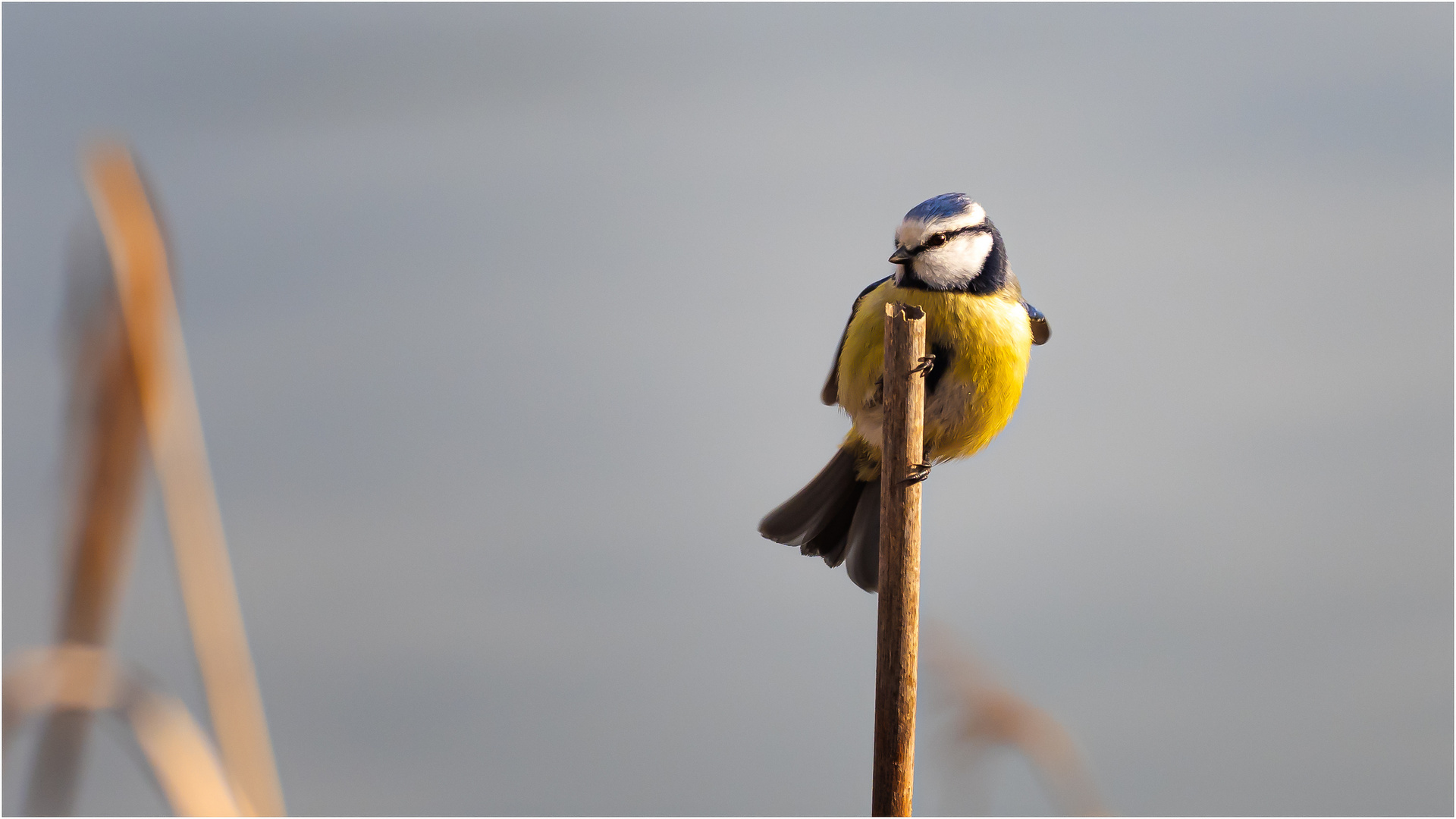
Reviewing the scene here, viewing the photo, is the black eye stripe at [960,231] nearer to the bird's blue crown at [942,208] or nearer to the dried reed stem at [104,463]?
the bird's blue crown at [942,208]

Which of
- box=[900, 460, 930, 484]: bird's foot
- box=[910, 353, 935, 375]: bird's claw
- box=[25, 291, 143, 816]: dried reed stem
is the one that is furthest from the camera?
box=[910, 353, 935, 375]: bird's claw

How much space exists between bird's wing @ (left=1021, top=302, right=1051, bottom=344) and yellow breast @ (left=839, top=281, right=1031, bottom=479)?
0.54ft

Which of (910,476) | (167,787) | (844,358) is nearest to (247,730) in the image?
(167,787)

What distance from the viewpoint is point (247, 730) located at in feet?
3.96

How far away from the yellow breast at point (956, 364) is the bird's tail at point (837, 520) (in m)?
0.24

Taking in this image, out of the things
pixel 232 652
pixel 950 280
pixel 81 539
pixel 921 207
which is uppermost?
pixel 921 207

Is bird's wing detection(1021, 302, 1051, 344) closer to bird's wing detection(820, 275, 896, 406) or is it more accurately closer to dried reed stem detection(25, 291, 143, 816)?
bird's wing detection(820, 275, 896, 406)

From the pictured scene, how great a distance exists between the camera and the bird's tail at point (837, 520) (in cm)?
345

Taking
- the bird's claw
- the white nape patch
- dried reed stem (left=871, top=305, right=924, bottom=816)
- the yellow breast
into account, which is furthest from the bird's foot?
the white nape patch

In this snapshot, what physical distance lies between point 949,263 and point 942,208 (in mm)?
157

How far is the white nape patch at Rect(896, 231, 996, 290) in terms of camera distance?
3111mm

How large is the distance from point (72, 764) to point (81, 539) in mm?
291

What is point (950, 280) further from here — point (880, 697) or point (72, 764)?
point (72, 764)

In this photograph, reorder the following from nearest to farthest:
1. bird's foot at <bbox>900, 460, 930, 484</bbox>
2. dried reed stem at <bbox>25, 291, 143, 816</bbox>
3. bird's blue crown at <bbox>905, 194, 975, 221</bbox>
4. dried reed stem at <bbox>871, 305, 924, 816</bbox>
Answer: dried reed stem at <bbox>25, 291, 143, 816</bbox> → dried reed stem at <bbox>871, 305, 924, 816</bbox> → bird's foot at <bbox>900, 460, 930, 484</bbox> → bird's blue crown at <bbox>905, 194, 975, 221</bbox>
